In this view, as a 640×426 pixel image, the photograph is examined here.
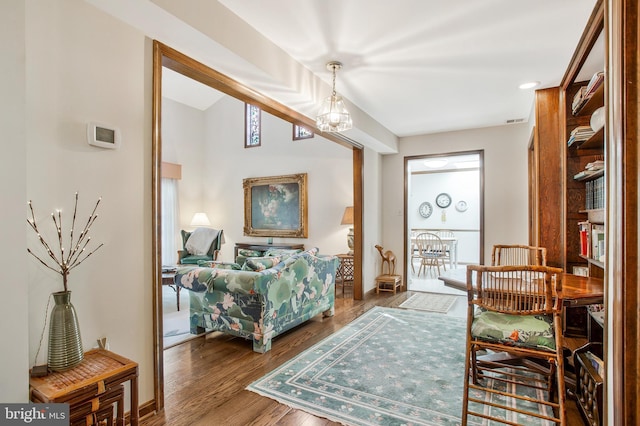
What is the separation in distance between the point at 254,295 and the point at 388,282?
9.75ft

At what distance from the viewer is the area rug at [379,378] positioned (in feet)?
6.80

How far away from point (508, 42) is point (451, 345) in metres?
2.67

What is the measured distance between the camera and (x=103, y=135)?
182 centimetres

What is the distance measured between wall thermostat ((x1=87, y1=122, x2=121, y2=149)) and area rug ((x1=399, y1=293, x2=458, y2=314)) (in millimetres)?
3948

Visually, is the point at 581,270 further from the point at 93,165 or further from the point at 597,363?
the point at 93,165

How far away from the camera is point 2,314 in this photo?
1.29 m

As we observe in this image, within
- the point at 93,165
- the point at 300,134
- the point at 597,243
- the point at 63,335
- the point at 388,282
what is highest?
the point at 300,134

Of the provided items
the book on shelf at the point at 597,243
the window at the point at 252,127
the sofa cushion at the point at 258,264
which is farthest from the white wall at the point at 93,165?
the window at the point at 252,127

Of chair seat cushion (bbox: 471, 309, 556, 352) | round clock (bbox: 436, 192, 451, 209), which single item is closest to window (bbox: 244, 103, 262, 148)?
round clock (bbox: 436, 192, 451, 209)

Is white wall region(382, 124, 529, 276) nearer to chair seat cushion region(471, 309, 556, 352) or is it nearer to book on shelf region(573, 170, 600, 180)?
book on shelf region(573, 170, 600, 180)

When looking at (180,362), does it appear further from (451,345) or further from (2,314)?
(451,345)

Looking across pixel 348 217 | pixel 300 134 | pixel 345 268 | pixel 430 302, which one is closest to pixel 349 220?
pixel 348 217

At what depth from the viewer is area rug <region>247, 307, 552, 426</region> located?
2.07 metres

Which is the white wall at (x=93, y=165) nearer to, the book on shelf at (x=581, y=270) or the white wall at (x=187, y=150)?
the book on shelf at (x=581, y=270)
